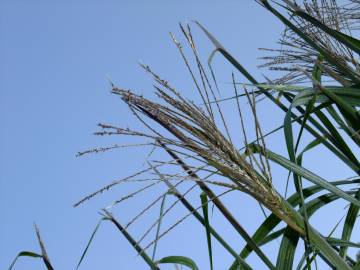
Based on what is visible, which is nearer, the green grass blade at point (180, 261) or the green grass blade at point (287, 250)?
the green grass blade at point (287, 250)

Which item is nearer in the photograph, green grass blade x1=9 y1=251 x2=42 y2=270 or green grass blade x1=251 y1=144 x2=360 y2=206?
green grass blade x1=251 y1=144 x2=360 y2=206

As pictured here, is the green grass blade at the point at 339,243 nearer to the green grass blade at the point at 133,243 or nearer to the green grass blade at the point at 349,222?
the green grass blade at the point at 349,222

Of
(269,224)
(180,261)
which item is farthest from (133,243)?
(269,224)

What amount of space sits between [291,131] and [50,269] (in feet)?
2.35

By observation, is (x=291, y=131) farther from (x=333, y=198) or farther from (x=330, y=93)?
(x=333, y=198)

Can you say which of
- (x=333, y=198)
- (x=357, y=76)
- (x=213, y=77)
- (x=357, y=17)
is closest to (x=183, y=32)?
(x=213, y=77)

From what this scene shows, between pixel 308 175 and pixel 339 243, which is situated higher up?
pixel 308 175

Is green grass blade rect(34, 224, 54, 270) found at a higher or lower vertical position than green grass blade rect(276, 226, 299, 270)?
higher

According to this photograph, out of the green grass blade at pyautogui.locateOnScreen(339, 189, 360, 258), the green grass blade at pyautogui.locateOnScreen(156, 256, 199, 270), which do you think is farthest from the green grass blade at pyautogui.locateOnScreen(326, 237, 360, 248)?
the green grass blade at pyautogui.locateOnScreen(156, 256, 199, 270)

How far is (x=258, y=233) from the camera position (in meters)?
1.36

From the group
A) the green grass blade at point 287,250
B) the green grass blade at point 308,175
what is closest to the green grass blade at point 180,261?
the green grass blade at point 287,250

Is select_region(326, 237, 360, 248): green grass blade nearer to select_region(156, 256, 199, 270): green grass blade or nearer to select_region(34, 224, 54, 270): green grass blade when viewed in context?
select_region(156, 256, 199, 270): green grass blade

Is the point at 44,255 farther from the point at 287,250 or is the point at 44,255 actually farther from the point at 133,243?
the point at 287,250

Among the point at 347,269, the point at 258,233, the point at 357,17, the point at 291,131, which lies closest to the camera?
the point at 347,269
